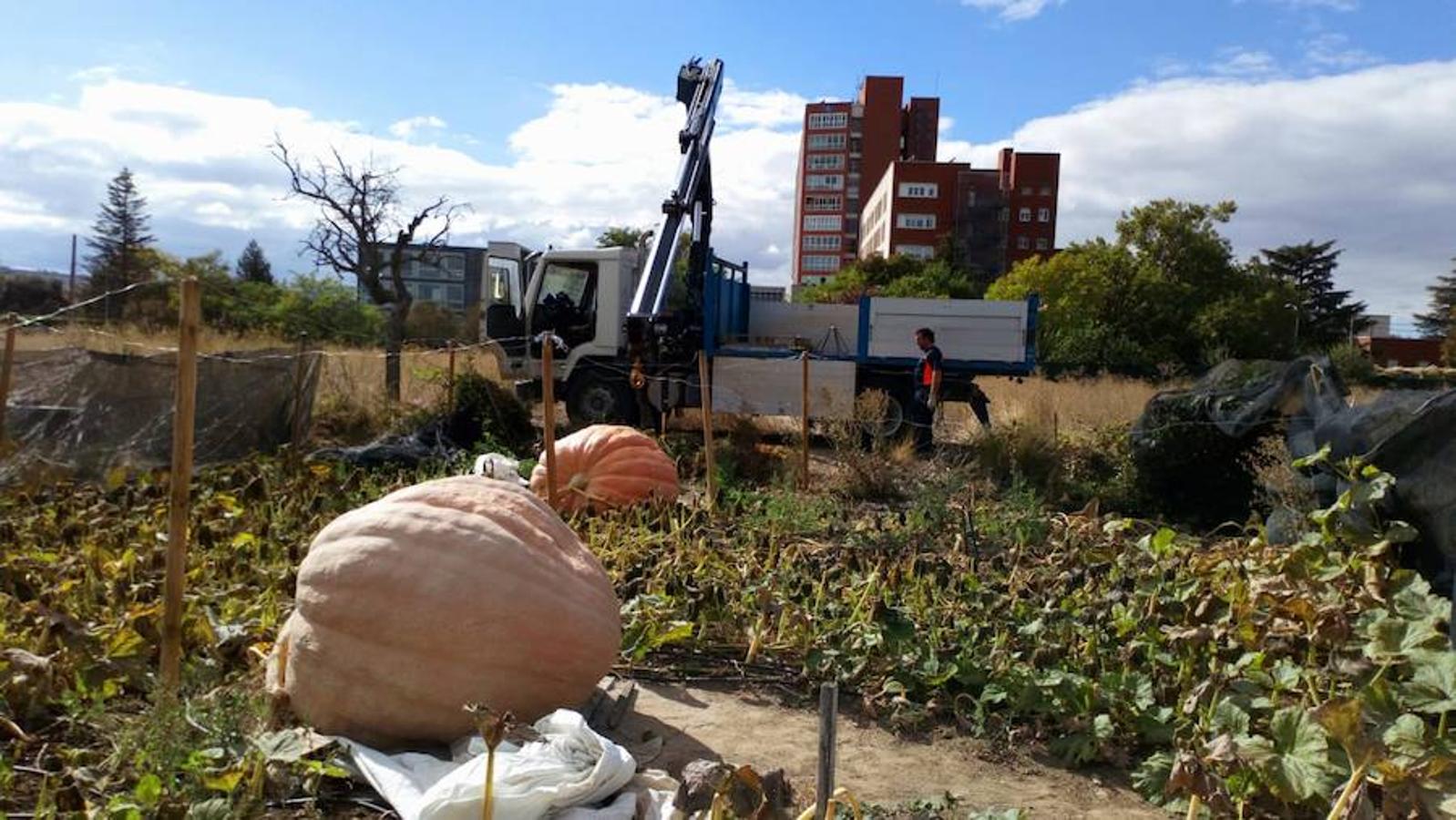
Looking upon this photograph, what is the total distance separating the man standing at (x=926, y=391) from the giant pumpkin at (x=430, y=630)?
356 inches

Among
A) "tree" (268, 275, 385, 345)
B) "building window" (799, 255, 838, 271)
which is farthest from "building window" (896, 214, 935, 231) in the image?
"tree" (268, 275, 385, 345)

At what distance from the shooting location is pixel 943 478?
8.73 meters

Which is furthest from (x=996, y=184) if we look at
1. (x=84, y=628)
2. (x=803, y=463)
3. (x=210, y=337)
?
(x=84, y=628)

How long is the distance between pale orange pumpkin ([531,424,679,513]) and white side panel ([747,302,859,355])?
7.12 m

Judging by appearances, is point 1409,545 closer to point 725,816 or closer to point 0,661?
point 725,816

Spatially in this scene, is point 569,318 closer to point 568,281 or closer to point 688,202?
point 568,281

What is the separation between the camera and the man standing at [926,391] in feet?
40.9

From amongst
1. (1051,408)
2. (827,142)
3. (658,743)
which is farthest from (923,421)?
(827,142)

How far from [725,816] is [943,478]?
251 inches

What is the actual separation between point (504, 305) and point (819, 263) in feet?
294

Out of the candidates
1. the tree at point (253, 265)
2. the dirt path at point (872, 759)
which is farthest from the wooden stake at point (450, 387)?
the tree at point (253, 265)

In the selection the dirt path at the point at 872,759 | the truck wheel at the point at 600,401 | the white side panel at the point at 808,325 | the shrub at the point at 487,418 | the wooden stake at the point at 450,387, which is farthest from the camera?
the white side panel at the point at 808,325

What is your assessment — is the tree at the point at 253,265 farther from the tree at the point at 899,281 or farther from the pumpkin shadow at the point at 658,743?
the pumpkin shadow at the point at 658,743

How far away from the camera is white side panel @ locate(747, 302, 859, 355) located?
15438 mm
